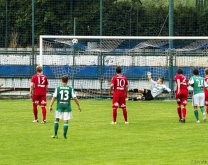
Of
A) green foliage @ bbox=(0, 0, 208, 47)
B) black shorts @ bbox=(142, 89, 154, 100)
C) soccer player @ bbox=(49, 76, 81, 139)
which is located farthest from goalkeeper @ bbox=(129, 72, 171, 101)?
soccer player @ bbox=(49, 76, 81, 139)

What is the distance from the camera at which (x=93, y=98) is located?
141 feet

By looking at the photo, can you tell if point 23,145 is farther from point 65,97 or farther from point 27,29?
point 27,29

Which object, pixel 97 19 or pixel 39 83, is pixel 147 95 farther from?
A: pixel 39 83

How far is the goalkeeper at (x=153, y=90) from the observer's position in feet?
132

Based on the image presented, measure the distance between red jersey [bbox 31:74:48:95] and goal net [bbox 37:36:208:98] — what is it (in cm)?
1452

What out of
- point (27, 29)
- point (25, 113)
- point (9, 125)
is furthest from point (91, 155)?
point (27, 29)

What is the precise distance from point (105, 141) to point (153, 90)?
20.4m

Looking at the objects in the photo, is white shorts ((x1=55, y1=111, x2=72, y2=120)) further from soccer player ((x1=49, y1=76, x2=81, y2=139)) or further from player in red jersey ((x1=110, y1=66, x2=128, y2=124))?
player in red jersey ((x1=110, y1=66, x2=128, y2=124))

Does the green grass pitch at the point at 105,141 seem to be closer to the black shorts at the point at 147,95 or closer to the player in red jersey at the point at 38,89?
the player in red jersey at the point at 38,89

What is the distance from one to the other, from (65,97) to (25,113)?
10.7m

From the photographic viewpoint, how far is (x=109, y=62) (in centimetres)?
4338

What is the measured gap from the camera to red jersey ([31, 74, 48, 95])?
27766 mm

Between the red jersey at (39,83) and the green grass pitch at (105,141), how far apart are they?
1171 millimetres

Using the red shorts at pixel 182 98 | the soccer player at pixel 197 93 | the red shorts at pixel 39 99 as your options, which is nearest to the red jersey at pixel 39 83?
the red shorts at pixel 39 99
